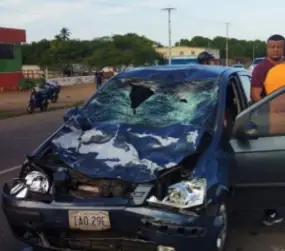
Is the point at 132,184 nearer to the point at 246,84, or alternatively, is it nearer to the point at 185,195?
the point at 185,195

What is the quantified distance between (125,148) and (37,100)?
16.8 metres

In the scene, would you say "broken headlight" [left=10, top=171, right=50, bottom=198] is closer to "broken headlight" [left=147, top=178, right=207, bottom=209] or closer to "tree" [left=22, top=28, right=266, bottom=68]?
"broken headlight" [left=147, top=178, right=207, bottom=209]

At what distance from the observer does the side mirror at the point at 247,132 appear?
449 cm

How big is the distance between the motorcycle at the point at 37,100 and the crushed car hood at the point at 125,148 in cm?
1584

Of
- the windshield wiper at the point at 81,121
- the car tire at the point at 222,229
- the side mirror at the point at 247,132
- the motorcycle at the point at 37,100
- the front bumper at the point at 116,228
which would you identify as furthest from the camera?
the motorcycle at the point at 37,100

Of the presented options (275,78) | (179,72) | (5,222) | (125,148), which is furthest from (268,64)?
(5,222)

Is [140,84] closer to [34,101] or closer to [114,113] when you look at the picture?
[114,113]

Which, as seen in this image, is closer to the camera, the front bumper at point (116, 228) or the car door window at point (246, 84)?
the front bumper at point (116, 228)

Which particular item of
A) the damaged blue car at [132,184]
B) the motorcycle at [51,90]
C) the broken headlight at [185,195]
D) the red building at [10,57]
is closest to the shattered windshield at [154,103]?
the damaged blue car at [132,184]

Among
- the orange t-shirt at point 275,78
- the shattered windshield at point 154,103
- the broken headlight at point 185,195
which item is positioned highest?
the orange t-shirt at point 275,78

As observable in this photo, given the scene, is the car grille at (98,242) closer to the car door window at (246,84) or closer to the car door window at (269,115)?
the car door window at (269,115)

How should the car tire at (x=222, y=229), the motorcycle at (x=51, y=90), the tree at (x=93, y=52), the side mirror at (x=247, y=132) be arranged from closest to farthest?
the car tire at (x=222, y=229), the side mirror at (x=247, y=132), the motorcycle at (x=51, y=90), the tree at (x=93, y=52)

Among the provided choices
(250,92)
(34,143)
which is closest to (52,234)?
(250,92)

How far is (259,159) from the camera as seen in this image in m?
4.51
